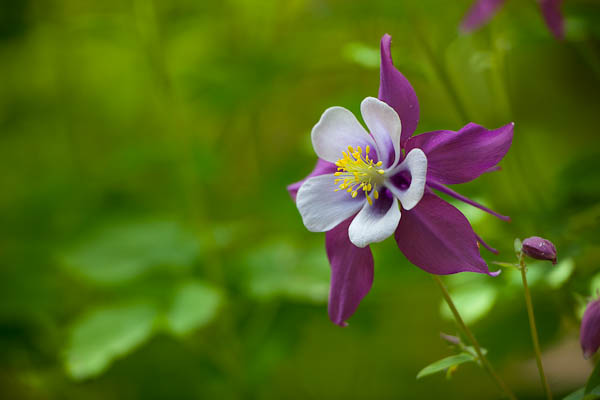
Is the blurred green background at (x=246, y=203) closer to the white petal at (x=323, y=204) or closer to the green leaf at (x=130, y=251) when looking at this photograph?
the green leaf at (x=130, y=251)

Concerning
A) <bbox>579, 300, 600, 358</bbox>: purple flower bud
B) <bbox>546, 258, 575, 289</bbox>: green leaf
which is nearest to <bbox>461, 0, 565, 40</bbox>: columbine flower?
<bbox>546, 258, 575, 289</bbox>: green leaf

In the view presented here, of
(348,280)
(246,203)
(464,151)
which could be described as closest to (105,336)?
(246,203)

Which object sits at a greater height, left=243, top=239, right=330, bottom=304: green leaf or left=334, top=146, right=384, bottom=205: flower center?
left=334, top=146, right=384, bottom=205: flower center

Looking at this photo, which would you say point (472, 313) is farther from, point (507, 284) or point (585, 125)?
point (585, 125)

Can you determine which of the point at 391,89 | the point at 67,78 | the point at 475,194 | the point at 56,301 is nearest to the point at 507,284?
the point at 475,194

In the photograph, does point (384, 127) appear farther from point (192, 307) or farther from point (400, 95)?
point (192, 307)

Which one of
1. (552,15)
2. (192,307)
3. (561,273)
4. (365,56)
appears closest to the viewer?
(561,273)

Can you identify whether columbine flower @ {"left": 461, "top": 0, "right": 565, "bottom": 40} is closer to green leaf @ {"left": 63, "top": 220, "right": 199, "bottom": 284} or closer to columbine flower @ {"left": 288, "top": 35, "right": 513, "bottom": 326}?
columbine flower @ {"left": 288, "top": 35, "right": 513, "bottom": 326}
